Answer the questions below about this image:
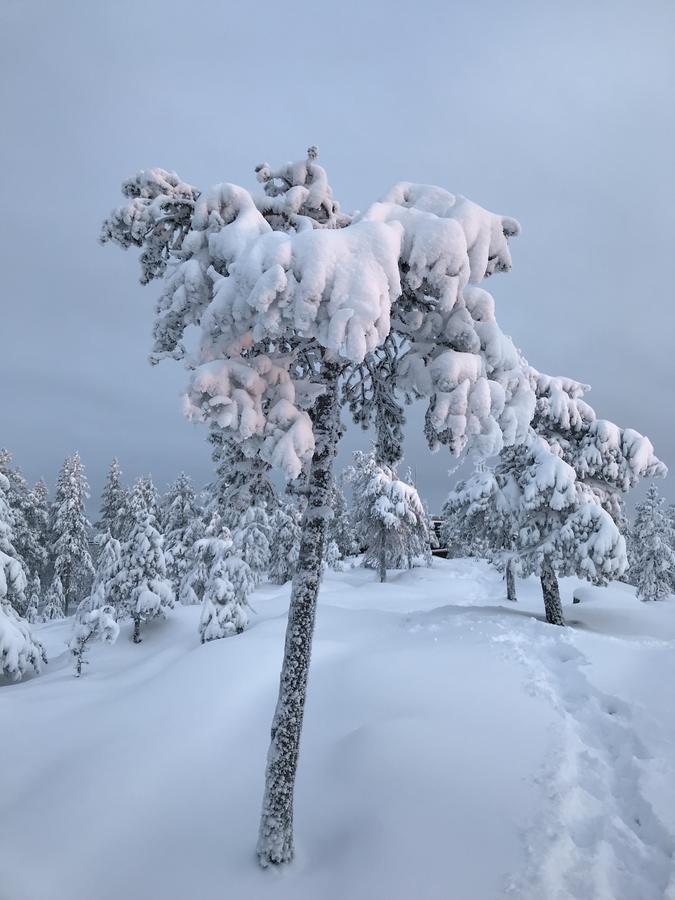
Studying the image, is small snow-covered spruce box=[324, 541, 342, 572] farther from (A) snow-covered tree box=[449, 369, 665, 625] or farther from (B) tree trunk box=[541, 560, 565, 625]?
(B) tree trunk box=[541, 560, 565, 625]

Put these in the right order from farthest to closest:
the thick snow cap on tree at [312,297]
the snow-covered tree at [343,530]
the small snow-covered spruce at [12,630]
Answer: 1. the snow-covered tree at [343,530]
2. the small snow-covered spruce at [12,630]
3. the thick snow cap on tree at [312,297]

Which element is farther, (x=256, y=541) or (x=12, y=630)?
(x=256, y=541)

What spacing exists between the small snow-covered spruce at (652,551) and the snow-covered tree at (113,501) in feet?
143

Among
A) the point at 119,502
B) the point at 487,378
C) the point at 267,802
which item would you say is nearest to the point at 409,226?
the point at 487,378

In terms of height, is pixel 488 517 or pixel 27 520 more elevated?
pixel 488 517

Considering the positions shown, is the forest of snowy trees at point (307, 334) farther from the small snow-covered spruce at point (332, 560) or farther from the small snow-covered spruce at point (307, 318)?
the small snow-covered spruce at point (332, 560)

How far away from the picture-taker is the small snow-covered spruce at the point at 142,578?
24.0 meters

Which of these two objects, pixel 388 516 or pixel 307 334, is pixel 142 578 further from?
pixel 307 334

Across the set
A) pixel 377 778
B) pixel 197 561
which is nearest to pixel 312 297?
pixel 377 778

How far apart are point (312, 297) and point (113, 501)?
46.3 meters

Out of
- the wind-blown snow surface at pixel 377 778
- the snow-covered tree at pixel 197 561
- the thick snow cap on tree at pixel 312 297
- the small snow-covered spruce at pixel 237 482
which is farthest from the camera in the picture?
the snow-covered tree at pixel 197 561

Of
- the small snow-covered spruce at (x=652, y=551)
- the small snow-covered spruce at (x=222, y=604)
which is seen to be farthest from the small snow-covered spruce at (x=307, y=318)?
the small snow-covered spruce at (x=652, y=551)

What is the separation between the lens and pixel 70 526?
3903cm

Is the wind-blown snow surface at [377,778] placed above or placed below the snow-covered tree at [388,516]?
below
